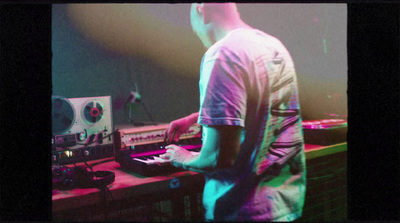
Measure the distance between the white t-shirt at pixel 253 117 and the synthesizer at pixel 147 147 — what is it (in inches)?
12.4

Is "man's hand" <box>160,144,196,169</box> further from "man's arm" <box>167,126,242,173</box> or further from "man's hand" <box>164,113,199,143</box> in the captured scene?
"man's hand" <box>164,113,199,143</box>

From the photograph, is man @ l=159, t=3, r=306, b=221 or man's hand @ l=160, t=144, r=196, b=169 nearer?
→ man @ l=159, t=3, r=306, b=221

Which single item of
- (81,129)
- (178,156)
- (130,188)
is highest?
(81,129)

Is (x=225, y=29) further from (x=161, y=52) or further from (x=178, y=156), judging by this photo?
(x=161, y=52)

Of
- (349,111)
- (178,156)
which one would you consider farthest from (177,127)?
(349,111)

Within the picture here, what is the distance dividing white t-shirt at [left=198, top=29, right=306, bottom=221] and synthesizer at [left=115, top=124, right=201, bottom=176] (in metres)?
0.32

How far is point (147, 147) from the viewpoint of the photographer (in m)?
2.06

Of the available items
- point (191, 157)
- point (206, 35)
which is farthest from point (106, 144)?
point (206, 35)

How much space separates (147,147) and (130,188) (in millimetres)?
472

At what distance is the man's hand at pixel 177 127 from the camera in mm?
2002

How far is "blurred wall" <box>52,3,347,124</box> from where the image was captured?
2.16 meters

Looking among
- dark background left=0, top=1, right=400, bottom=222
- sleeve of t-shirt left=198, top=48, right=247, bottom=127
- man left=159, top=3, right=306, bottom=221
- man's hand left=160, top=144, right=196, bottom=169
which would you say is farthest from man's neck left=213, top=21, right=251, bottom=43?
dark background left=0, top=1, right=400, bottom=222
